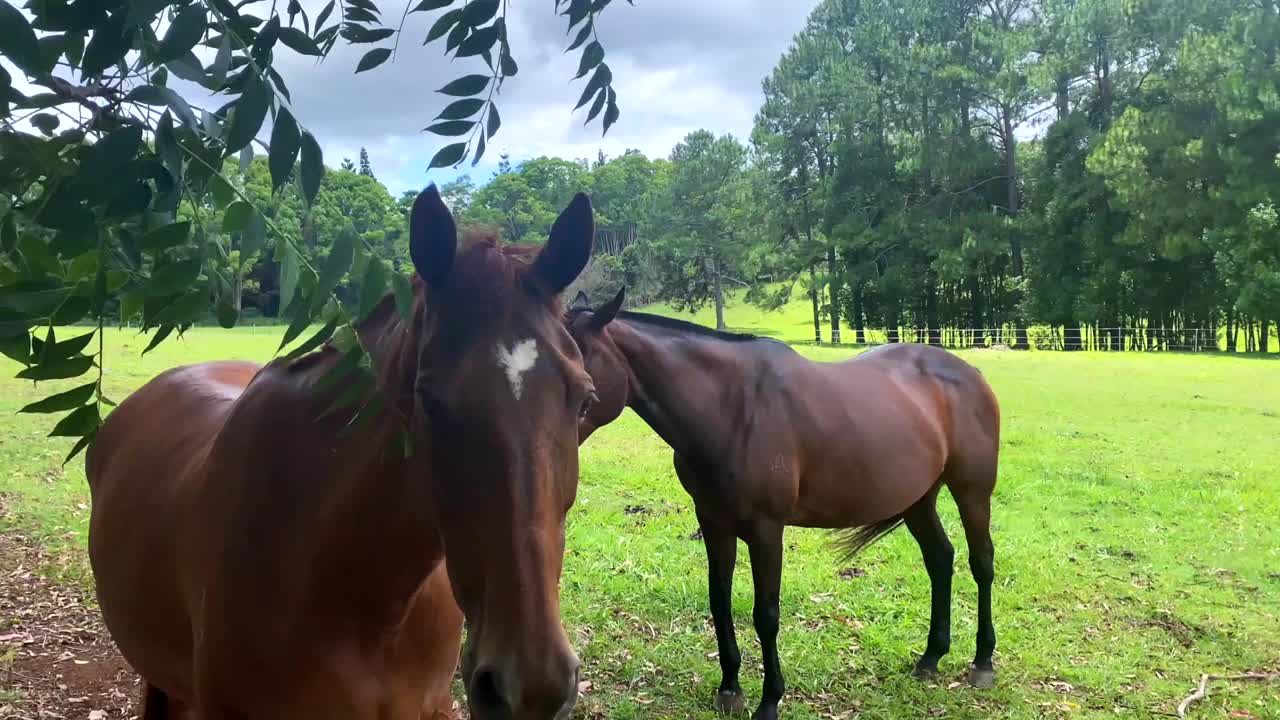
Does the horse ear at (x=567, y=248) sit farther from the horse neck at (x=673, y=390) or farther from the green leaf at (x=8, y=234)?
the horse neck at (x=673, y=390)

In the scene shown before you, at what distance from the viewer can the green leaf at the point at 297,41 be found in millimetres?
1108

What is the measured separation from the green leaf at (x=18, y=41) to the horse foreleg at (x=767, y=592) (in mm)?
3387

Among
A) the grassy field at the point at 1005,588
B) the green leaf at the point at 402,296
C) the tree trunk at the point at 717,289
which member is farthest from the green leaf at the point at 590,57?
the tree trunk at the point at 717,289

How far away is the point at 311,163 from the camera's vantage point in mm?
952

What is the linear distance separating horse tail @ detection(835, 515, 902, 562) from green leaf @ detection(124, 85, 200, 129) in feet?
14.3

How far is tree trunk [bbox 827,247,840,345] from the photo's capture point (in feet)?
113

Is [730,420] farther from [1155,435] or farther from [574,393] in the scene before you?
[1155,435]

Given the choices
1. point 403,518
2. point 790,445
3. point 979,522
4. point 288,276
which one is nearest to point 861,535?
point 979,522

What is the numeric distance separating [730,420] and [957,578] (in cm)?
279

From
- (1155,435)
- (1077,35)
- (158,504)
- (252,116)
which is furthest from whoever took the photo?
(1077,35)

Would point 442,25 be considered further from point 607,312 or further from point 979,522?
point 979,522

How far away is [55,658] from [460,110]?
396 centimetres

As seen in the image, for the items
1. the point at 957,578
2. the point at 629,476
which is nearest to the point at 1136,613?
the point at 957,578

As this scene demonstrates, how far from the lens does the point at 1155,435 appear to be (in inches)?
399
